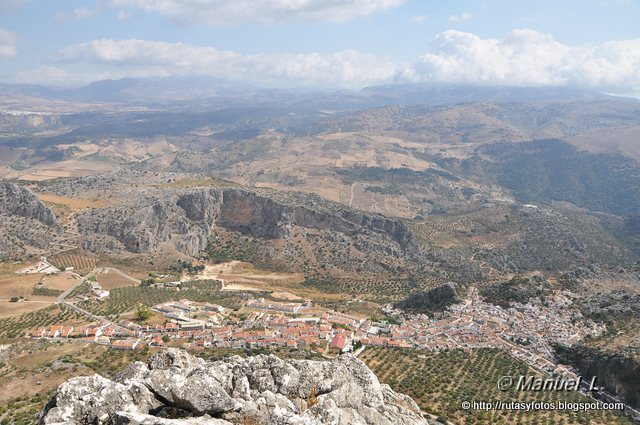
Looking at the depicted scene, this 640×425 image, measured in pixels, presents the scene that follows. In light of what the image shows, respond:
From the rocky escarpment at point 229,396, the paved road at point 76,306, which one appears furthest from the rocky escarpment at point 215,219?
the rocky escarpment at point 229,396

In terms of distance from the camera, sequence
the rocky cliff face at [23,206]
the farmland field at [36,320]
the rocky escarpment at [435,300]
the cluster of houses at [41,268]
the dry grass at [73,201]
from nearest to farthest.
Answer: the farmland field at [36,320]
the rocky escarpment at [435,300]
the cluster of houses at [41,268]
the rocky cliff face at [23,206]
the dry grass at [73,201]

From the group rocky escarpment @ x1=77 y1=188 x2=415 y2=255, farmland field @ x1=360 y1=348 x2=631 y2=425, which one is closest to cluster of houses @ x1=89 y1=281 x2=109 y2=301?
rocky escarpment @ x1=77 y1=188 x2=415 y2=255

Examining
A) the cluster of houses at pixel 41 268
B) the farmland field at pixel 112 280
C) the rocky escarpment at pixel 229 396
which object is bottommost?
the farmland field at pixel 112 280

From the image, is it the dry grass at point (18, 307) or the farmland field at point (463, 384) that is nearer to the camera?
the farmland field at point (463, 384)

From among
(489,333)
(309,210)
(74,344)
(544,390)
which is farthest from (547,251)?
(74,344)

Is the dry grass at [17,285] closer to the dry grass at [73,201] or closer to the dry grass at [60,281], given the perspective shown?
the dry grass at [60,281]

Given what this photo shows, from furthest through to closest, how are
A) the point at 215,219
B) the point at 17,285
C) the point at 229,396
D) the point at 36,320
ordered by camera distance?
the point at 215,219, the point at 17,285, the point at 36,320, the point at 229,396

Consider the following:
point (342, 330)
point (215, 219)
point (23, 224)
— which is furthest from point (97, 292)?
point (215, 219)

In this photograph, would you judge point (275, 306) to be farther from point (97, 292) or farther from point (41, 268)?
point (41, 268)

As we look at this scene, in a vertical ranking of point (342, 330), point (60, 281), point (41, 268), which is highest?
point (41, 268)
